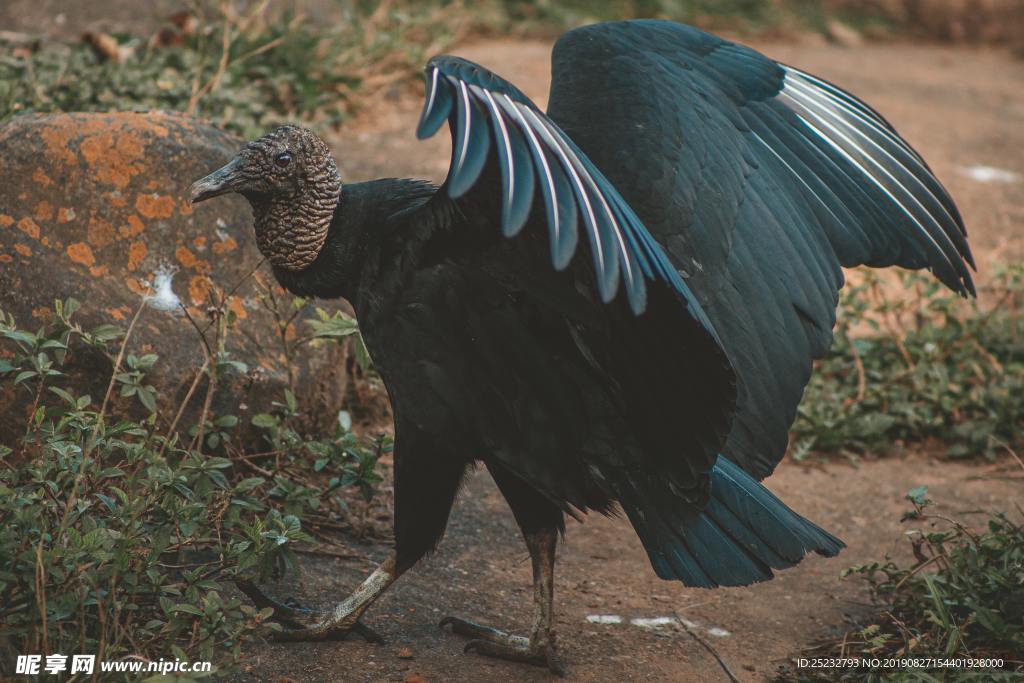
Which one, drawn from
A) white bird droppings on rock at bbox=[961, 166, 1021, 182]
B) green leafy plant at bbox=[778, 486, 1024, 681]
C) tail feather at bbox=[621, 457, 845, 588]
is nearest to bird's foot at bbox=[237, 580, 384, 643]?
tail feather at bbox=[621, 457, 845, 588]

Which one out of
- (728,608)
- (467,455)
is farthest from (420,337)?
(728,608)

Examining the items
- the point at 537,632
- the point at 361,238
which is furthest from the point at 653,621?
the point at 361,238

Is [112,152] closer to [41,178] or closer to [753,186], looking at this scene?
[41,178]

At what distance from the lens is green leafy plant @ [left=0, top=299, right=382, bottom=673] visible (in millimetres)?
2490

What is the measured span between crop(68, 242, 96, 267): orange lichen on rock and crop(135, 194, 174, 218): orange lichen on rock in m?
0.22

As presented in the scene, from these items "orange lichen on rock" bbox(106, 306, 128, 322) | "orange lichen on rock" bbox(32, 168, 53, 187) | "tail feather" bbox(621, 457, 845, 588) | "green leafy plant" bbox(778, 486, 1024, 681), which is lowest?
"green leafy plant" bbox(778, 486, 1024, 681)

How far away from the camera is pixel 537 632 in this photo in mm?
3115

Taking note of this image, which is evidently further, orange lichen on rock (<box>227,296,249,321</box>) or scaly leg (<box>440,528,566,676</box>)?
orange lichen on rock (<box>227,296,249,321</box>)

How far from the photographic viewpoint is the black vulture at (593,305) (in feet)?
8.43

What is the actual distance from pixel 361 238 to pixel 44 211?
51.6 inches

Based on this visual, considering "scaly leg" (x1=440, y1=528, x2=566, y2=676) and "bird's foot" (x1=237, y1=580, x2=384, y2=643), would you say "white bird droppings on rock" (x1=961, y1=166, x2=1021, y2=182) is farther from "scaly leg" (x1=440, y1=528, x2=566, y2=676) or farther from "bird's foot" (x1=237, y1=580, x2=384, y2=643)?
"bird's foot" (x1=237, y1=580, x2=384, y2=643)

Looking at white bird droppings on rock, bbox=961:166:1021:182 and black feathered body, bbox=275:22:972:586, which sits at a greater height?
white bird droppings on rock, bbox=961:166:1021:182

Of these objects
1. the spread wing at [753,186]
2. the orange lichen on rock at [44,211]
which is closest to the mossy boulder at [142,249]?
the orange lichen on rock at [44,211]

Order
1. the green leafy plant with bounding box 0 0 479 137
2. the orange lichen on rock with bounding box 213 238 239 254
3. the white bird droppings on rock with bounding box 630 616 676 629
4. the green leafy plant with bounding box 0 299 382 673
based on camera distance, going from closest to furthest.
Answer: the green leafy plant with bounding box 0 299 382 673 → the white bird droppings on rock with bounding box 630 616 676 629 → the orange lichen on rock with bounding box 213 238 239 254 → the green leafy plant with bounding box 0 0 479 137
